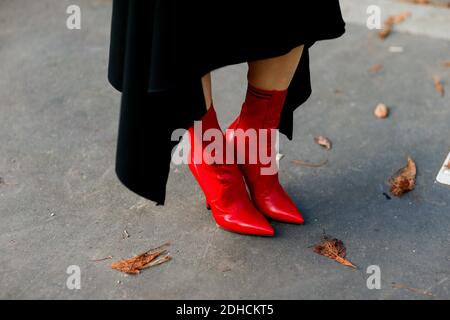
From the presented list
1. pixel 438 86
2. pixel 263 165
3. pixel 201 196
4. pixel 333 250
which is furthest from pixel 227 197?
pixel 438 86

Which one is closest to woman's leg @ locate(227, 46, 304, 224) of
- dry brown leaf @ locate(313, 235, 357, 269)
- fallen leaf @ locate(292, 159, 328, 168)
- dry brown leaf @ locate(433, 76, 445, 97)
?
dry brown leaf @ locate(313, 235, 357, 269)

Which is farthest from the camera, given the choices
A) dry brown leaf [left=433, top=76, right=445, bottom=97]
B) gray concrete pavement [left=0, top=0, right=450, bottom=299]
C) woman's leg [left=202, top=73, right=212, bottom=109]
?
dry brown leaf [left=433, top=76, right=445, bottom=97]

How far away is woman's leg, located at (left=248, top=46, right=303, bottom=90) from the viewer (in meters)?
1.87

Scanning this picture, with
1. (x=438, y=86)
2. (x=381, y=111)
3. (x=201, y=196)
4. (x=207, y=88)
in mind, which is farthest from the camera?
(x=438, y=86)

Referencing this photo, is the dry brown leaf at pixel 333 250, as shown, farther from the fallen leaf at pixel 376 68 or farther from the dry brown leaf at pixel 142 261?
the fallen leaf at pixel 376 68

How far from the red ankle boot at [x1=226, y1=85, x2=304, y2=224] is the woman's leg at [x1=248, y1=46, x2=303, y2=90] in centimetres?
3

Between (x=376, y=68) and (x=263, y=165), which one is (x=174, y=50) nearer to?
(x=263, y=165)

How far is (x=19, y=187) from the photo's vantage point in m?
2.33

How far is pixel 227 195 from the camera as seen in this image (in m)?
2.05

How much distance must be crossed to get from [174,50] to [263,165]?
0.64 metres

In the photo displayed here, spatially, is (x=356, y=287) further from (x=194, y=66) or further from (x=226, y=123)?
(x=226, y=123)

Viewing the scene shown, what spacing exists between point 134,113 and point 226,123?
103 cm

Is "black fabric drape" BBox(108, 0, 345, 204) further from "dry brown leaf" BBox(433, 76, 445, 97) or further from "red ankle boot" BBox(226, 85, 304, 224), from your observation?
"dry brown leaf" BBox(433, 76, 445, 97)
